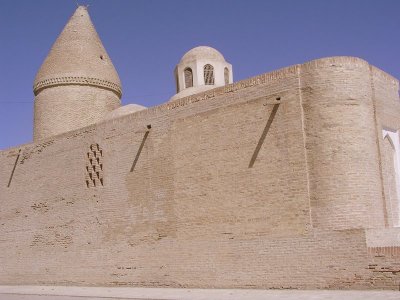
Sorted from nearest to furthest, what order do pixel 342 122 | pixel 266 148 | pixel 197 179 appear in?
1. pixel 342 122
2. pixel 266 148
3. pixel 197 179

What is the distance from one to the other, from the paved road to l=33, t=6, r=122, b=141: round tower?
595 centimetres

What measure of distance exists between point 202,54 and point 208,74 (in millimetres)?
648

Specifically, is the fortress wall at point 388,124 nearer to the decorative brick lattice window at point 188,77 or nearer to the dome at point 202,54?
the dome at point 202,54

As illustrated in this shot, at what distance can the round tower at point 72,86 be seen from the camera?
57.5ft

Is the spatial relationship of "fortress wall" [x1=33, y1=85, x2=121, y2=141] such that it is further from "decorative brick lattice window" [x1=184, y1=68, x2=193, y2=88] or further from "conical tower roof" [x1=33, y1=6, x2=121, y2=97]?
"decorative brick lattice window" [x1=184, y1=68, x2=193, y2=88]

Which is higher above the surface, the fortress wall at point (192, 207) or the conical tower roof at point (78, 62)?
the conical tower roof at point (78, 62)

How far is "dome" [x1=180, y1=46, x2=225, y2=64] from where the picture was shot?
16281mm

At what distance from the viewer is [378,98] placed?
10336mm

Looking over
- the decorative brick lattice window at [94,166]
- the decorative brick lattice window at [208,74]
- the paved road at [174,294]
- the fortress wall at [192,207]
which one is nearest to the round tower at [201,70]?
the decorative brick lattice window at [208,74]

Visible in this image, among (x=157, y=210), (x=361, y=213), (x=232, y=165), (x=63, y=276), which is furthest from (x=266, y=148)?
(x=63, y=276)

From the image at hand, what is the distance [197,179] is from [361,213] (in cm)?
359

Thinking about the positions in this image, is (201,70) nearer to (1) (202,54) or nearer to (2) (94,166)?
(1) (202,54)

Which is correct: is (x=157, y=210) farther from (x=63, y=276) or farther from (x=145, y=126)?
(x=63, y=276)

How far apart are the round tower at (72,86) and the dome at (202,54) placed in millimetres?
3256
